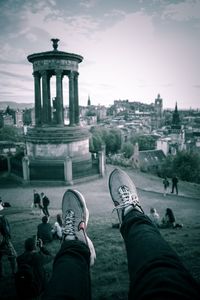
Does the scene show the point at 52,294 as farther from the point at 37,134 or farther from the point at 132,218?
the point at 37,134

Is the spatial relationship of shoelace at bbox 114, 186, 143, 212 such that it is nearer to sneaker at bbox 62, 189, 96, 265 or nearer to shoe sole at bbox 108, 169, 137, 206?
shoe sole at bbox 108, 169, 137, 206

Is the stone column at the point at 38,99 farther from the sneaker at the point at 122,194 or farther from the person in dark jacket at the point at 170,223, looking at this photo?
the sneaker at the point at 122,194

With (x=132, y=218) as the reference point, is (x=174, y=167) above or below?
below

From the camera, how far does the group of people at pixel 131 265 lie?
7.04ft

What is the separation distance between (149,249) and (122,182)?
9.81 ft

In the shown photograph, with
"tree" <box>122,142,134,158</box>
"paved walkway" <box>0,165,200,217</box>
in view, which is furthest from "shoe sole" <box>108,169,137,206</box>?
"tree" <box>122,142,134,158</box>

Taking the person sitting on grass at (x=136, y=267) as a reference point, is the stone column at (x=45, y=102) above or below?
Result: above

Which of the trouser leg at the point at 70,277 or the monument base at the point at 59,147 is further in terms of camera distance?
the monument base at the point at 59,147

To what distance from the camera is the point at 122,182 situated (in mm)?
5891

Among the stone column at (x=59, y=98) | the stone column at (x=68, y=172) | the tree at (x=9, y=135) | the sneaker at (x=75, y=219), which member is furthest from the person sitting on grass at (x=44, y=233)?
the tree at (x=9, y=135)

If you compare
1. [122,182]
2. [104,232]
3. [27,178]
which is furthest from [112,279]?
[27,178]

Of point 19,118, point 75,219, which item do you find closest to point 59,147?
point 75,219

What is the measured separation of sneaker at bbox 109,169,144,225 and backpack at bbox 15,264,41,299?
5.49 feet

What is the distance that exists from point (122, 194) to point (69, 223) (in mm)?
1352
